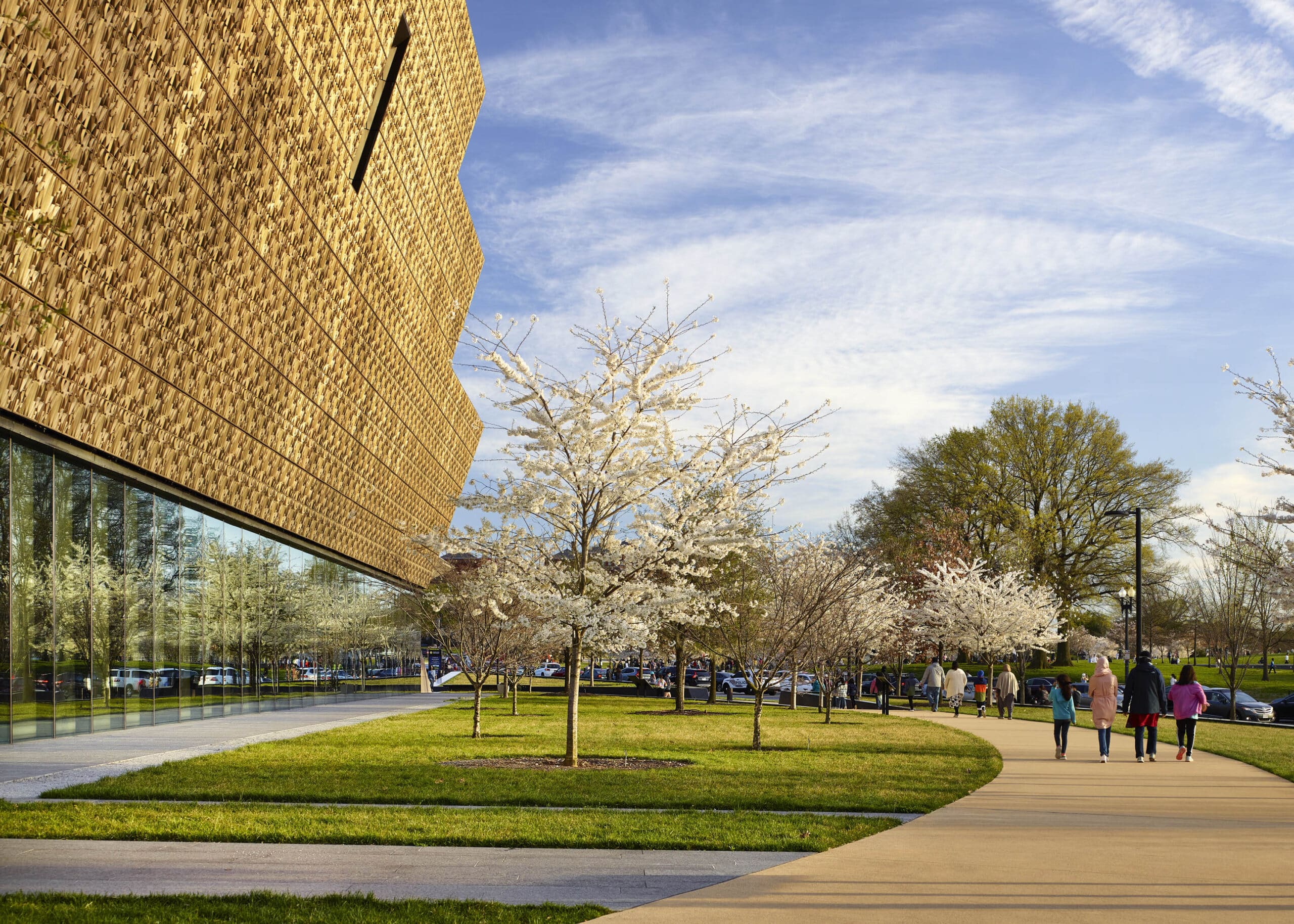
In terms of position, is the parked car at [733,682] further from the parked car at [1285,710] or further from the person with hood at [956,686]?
the parked car at [1285,710]

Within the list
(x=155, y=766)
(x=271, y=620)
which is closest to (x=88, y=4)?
(x=155, y=766)

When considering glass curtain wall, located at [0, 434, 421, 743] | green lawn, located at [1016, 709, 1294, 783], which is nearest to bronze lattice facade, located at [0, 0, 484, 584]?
glass curtain wall, located at [0, 434, 421, 743]

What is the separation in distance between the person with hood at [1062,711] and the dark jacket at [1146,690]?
3.06 feet

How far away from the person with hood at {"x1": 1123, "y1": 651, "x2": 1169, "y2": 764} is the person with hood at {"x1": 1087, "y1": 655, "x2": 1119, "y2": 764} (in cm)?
30

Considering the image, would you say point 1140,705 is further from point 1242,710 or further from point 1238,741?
point 1242,710

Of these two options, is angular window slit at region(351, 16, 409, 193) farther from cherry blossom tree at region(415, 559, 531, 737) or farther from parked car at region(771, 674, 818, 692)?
parked car at region(771, 674, 818, 692)

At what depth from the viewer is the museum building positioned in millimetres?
17844

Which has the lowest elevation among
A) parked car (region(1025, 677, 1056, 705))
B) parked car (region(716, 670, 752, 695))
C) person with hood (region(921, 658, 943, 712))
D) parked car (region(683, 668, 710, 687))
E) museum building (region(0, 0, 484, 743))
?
parked car (region(683, 668, 710, 687))

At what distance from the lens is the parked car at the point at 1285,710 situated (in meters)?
35.4

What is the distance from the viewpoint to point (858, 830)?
389 inches

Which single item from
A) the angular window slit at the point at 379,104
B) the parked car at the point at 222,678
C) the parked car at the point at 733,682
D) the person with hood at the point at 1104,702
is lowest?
the parked car at the point at 733,682

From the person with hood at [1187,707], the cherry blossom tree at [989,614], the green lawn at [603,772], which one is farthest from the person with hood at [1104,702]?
the cherry blossom tree at [989,614]

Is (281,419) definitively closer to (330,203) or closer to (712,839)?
(330,203)

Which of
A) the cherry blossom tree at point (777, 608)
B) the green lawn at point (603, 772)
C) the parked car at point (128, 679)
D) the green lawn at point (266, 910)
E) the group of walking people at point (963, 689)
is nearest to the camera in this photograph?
the green lawn at point (266, 910)
